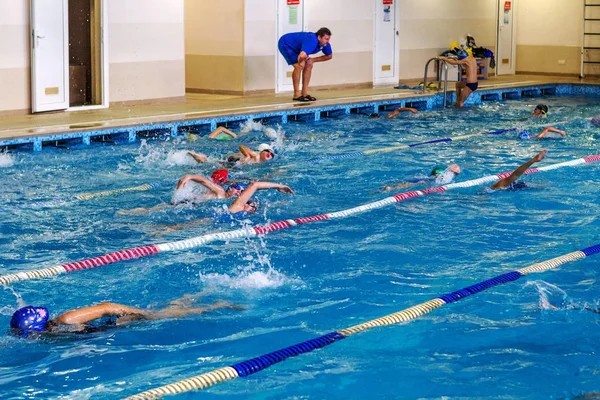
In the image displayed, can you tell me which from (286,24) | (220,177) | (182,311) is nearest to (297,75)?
(286,24)

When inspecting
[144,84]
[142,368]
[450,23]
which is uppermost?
[450,23]

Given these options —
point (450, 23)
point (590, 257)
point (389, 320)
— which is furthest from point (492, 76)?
point (389, 320)

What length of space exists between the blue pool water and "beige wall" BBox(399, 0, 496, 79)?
8154 mm

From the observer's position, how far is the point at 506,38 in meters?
20.6

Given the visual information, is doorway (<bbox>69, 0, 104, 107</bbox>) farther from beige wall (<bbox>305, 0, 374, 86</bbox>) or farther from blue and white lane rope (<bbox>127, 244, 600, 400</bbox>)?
blue and white lane rope (<bbox>127, 244, 600, 400</bbox>)

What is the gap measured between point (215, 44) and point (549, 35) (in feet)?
29.7

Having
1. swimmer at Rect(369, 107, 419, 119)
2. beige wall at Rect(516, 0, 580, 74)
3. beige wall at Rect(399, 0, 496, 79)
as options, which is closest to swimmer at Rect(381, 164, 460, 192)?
swimmer at Rect(369, 107, 419, 119)

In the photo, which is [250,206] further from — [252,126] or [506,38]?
[506,38]

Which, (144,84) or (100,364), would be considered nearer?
(100,364)

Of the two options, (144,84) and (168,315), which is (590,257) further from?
(144,84)

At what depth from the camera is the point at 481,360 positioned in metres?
4.48

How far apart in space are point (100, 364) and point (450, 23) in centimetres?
1567

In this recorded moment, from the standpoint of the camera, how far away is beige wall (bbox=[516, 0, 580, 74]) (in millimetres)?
20453

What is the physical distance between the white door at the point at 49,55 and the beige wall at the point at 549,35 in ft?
39.5
